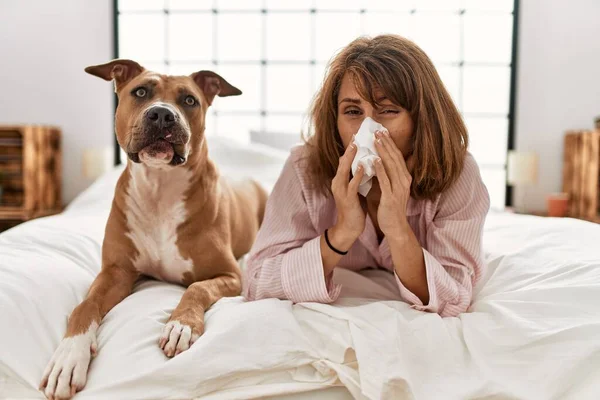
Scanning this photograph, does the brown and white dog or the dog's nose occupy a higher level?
the dog's nose

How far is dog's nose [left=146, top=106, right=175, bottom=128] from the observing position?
1529mm

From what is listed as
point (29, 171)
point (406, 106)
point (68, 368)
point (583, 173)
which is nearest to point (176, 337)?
point (68, 368)

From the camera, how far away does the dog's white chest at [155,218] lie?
167cm

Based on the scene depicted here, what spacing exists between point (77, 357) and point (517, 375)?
0.90 metres

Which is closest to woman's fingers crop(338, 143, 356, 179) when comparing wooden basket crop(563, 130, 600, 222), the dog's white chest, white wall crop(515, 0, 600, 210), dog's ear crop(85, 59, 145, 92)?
the dog's white chest

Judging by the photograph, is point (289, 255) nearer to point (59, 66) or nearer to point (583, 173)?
point (583, 173)

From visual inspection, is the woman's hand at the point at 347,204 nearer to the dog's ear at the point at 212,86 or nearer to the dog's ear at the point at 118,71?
the dog's ear at the point at 212,86

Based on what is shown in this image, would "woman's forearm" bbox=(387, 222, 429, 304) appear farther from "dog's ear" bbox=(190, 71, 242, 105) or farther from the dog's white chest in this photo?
"dog's ear" bbox=(190, 71, 242, 105)

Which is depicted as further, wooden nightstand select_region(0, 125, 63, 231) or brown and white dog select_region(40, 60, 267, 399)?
wooden nightstand select_region(0, 125, 63, 231)

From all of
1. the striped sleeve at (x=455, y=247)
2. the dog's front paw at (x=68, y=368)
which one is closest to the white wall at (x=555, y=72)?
the striped sleeve at (x=455, y=247)

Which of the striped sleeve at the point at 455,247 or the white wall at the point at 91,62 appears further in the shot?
the white wall at the point at 91,62

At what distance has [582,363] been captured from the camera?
0.99 m

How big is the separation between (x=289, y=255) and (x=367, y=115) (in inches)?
16.8

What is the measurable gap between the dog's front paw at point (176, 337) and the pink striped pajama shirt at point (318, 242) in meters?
0.26
